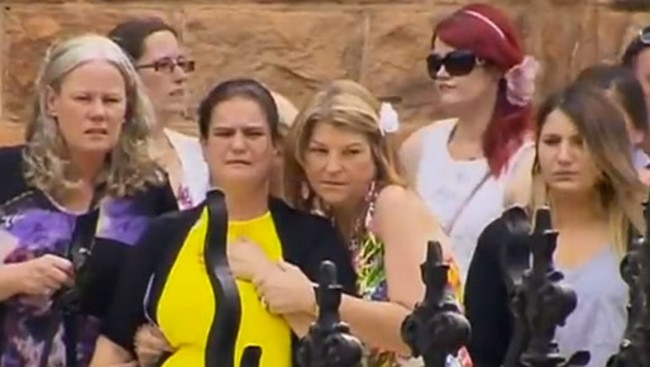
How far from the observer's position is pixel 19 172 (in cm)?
522

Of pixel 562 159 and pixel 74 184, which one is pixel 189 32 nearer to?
pixel 74 184

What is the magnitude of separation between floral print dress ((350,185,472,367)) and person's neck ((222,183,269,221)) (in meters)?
0.22

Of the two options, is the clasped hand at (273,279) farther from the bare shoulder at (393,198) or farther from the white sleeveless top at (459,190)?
the white sleeveless top at (459,190)

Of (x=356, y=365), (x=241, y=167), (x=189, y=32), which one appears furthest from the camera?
(x=189, y=32)

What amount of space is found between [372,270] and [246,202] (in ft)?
1.03

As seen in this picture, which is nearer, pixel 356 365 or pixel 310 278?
pixel 356 365

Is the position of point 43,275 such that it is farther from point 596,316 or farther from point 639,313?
point 639,313

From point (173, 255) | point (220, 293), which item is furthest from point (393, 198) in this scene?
point (220, 293)

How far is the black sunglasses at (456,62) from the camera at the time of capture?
5.94 metres

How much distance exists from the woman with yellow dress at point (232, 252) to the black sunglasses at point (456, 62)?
2.91ft

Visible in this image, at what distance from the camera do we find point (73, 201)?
5199mm

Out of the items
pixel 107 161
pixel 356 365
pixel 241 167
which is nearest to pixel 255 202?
pixel 241 167

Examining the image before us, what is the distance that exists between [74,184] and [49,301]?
275mm

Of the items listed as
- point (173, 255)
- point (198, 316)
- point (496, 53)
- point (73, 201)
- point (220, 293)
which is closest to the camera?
point (220, 293)
